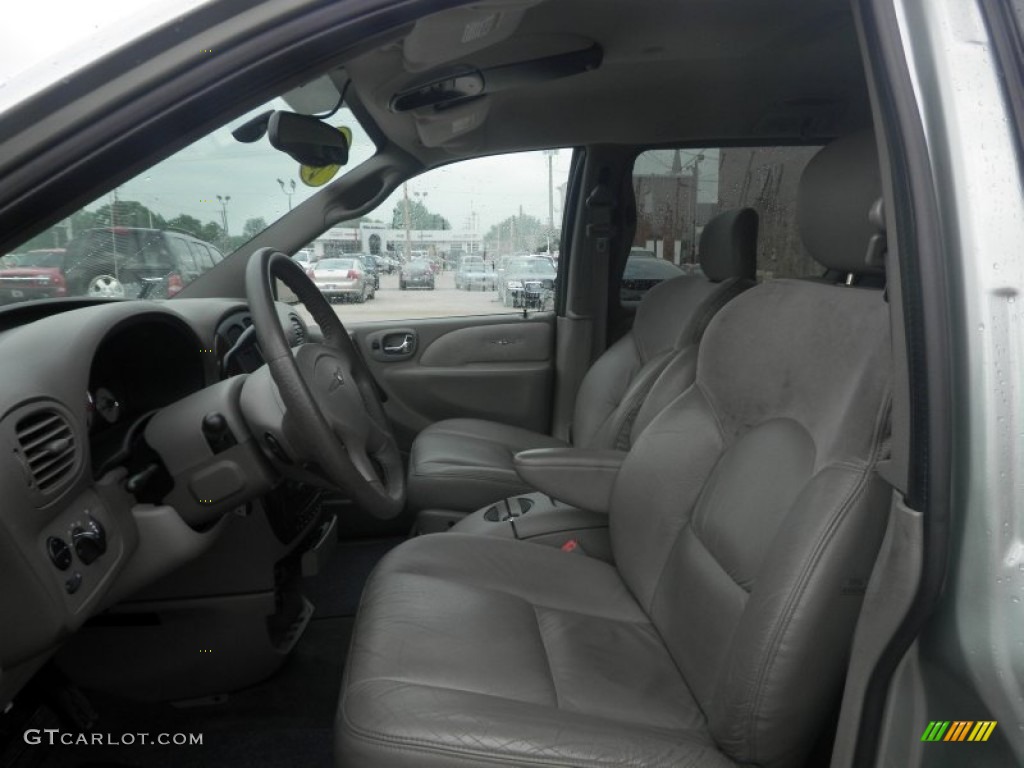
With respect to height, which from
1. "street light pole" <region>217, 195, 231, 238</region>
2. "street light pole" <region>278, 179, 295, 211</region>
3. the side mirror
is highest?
the side mirror

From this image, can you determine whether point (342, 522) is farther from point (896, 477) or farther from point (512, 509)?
point (896, 477)

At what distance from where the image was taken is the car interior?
828 millimetres

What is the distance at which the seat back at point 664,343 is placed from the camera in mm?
1933

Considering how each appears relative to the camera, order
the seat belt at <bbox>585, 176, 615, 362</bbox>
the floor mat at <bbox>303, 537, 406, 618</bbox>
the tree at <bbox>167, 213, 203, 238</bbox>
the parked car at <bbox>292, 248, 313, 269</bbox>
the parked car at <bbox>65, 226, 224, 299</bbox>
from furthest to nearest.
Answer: the seat belt at <bbox>585, 176, 615, 362</bbox> → the parked car at <bbox>292, 248, 313, 269</bbox> → the floor mat at <bbox>303, 537, 406, 618</bbox> → the tree at <bbox>167, 213, 203, 238</bbox> → the parked car at <bbox>65, 226, 224, 299</bbox>

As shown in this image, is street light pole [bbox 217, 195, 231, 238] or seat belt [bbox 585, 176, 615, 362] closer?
street light pole [bbox 217, 195, 231, 238]

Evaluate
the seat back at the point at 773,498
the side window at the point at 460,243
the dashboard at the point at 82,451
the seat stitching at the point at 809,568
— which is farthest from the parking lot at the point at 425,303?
the seat stitching at the point at 809,568

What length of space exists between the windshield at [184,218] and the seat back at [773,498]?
1016mm

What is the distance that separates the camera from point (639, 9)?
1.78 meters

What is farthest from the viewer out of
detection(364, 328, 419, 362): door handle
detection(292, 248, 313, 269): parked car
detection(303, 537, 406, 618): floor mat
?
detection(364, 328, 419, 362): door handle

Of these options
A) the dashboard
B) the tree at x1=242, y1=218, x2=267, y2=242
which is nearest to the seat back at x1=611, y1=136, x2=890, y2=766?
the dashboard

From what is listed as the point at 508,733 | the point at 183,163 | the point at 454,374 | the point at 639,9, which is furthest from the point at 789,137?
the point at 508,733

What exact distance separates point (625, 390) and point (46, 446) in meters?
1.73

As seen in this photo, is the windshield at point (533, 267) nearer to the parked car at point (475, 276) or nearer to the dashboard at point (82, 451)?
the parked car at point (475, 276)

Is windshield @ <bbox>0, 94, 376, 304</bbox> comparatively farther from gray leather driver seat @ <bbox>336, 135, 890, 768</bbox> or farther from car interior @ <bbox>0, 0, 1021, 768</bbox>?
gray leather driver seat @ <bbox>336, 135, 890, 768</bbox>
